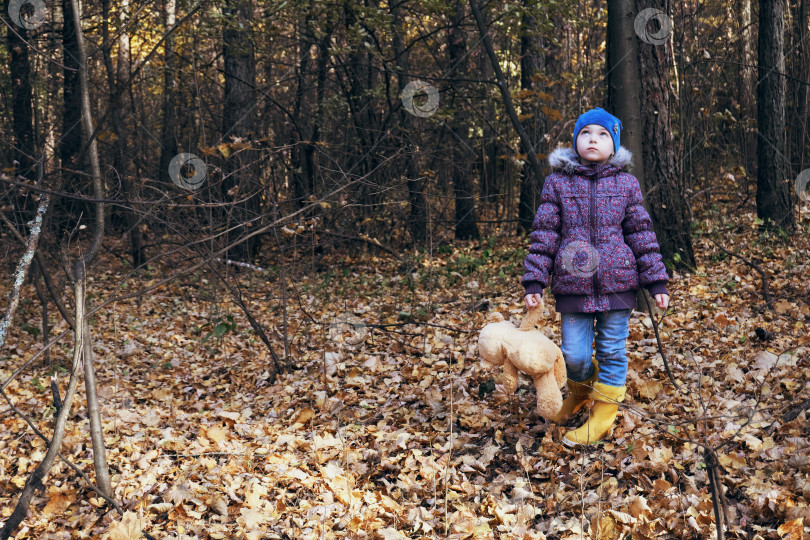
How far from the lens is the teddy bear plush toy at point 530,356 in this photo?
10.6ft

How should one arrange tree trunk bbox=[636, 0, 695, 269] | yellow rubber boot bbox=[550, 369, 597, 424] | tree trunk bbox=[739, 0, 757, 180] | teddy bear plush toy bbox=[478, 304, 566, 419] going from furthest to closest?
tree trunk bbox=[739, 0, 757, 180]
tree trunk bbox=[636, 0, 695, 269]
yellow rubber boot bbox=[550, 369, 597, 424]
teddy bear plush toy bbox=[478, 304, 566, 419]

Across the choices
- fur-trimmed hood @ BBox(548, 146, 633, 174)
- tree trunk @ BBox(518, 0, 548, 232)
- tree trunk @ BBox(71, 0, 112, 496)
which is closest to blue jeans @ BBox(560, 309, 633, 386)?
fur-trimmed hood @ BBox(548, 146, 633, 174)

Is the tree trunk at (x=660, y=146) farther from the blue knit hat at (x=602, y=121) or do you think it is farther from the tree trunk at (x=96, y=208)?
the tree trunk at (x=96, y=208)

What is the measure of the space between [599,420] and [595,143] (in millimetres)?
1500

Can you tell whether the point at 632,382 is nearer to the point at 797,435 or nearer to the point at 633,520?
the point at 797,435

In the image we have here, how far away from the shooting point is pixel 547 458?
337 cm

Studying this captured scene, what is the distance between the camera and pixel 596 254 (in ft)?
10.7

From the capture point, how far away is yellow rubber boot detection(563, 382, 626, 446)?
339 cm

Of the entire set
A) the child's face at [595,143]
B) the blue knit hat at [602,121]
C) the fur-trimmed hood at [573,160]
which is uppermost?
the blue knit hat at [602,121]

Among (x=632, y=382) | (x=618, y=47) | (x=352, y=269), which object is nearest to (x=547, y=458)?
(x=632, y=382)

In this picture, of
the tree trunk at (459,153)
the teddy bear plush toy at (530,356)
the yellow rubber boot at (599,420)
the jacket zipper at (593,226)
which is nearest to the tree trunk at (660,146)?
the jacket zipper at (593,226)

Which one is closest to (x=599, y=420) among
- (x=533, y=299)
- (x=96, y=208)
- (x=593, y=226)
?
(x=533, y=299)

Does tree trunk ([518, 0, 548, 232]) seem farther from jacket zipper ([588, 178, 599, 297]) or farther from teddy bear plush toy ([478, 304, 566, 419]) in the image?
teddy bear plush toy ([478, 304, 566, 419])

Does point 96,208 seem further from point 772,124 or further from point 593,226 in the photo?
point 772,124
